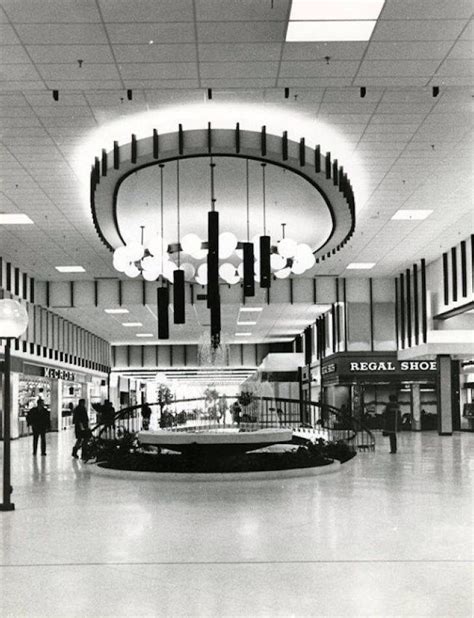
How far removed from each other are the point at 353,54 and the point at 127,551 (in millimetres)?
5827

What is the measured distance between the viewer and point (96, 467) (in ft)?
43.1

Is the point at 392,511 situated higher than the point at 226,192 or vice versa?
the point at 226,192

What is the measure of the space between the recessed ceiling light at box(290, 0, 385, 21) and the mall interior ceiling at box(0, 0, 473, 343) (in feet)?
0.08

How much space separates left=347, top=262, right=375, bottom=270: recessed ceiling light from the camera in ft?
73.4

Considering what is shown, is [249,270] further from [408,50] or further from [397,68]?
[408,50]

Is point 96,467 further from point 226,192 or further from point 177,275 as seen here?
point 226,192

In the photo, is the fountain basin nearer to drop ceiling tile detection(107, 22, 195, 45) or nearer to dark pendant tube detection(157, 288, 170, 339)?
dark pendant tube detection(157, 288, 170, 339)

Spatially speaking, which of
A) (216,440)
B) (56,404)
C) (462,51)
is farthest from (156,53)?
(56,404)

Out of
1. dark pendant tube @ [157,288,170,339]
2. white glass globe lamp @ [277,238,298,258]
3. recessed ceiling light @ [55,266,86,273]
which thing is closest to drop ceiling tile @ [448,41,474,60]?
white glass globe lamp @ [277,238,298,258]

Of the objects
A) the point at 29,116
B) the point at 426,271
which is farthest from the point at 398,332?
the point at 29,116

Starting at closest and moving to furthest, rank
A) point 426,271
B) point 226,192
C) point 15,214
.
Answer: point 226,192
point 15,214
point 426,271

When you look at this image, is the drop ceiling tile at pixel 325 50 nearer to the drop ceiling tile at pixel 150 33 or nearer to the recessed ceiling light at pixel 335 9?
the recessed ceiling light at pixel 335 9

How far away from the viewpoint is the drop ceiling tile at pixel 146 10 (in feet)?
24.6

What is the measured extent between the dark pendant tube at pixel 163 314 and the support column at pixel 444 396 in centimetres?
1384
